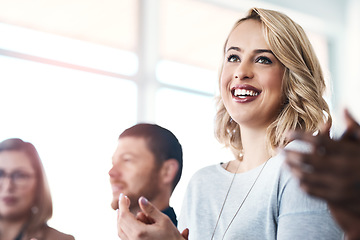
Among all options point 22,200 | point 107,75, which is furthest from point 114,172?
point 107,75

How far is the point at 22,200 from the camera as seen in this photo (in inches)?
30.0

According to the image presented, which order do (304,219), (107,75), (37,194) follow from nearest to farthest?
(304,219), (37,194), (107,75)

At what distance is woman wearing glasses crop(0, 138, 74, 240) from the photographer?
2.48 ft

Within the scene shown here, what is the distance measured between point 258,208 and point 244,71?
0.21 metres

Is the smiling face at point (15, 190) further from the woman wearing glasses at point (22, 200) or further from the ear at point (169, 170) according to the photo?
the ear at point (169, 170)

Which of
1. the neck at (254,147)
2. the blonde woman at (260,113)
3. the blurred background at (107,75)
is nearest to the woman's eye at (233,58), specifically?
the blonde woman at (260,113)

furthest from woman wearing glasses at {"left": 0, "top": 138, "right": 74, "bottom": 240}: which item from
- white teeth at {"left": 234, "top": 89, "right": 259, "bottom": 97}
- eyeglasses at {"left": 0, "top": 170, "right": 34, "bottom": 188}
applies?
white teeth at {"left": 234, "top": 89, "right": 259, "bottom": 97}

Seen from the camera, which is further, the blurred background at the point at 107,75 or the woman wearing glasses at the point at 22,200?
the blurred background at the point at 107,75

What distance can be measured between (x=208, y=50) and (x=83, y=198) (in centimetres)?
135

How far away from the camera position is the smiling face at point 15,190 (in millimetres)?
760

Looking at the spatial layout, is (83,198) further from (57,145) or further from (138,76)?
(138,76)

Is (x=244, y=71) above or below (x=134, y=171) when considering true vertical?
above

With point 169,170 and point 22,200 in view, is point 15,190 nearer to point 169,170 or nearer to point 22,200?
point 22,200

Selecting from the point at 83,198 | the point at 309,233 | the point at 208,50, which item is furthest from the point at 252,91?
the point at 208,50
